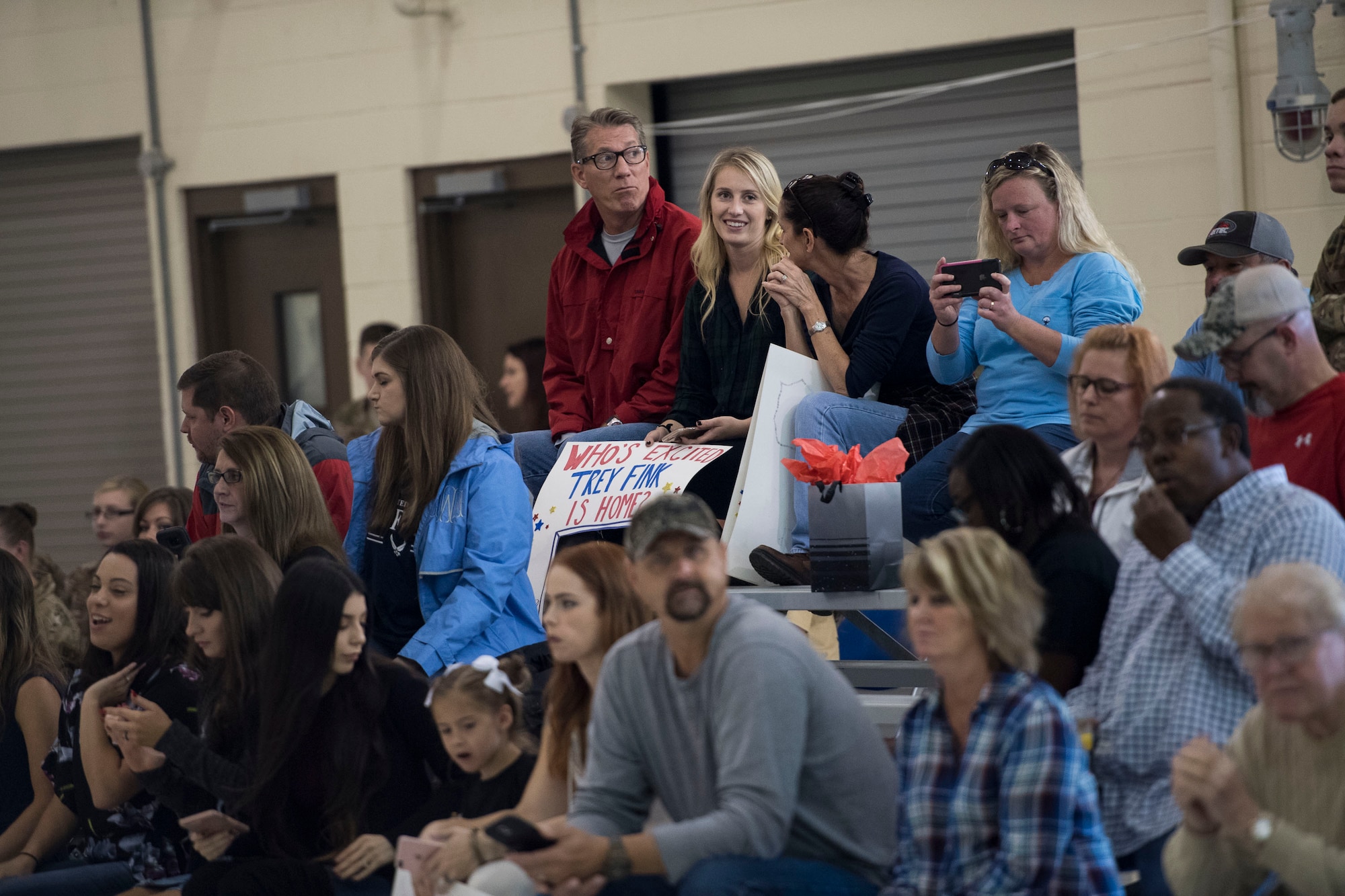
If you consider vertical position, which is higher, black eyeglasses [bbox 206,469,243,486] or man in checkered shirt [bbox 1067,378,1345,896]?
black eyeglasses [bbox 206,469,243,486]

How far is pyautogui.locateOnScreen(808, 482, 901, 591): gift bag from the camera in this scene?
3621 millimetres

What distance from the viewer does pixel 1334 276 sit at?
3867 millimetres

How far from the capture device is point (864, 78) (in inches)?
274

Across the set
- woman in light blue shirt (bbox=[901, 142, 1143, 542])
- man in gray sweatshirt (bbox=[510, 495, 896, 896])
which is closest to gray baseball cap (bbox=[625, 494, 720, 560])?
man in gray sweatshirt (bbox=[510, 495, 896, 896])

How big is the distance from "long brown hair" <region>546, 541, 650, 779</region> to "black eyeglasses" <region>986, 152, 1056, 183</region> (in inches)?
60.1

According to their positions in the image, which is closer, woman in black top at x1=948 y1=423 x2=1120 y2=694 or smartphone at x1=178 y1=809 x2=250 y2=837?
woman in black top at x1=948 y1=423 x2=1120 y2=694

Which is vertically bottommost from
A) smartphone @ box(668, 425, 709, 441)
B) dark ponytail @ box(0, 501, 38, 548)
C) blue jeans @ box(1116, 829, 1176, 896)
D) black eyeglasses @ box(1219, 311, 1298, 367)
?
blue jeans @ box(1116, 829, 1176, 896)

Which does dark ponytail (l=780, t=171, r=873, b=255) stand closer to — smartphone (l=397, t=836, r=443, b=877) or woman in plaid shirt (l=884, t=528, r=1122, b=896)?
woman in plaid shirt (l=884, t=528, r=1122, b=896)

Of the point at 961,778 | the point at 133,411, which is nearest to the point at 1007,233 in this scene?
the point at 961,778

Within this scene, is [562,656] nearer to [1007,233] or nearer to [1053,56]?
[1007,233]

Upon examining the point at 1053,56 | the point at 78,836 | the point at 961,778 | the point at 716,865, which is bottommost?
the point at 78,836

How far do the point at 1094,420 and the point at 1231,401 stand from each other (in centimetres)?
42

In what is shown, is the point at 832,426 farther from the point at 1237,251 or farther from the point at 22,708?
the point at 22,708

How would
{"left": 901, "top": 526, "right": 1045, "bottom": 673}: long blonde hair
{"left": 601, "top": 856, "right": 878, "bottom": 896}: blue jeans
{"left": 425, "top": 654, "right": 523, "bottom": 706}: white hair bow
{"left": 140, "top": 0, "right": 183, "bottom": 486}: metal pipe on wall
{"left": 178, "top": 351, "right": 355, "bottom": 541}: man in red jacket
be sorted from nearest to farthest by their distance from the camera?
{"left": 901, "top": 526, "right": 1045, "bottom": 673}: long blonde hair < {"left": 601, "top": 856, "right": 878, "bottom": 896}: blue jeans < {"left": 425, "top": 654, "right": 523, "bottom": 706}: white hair bow < {"left": 178, "top": 351, "right": 355, "bottom": 541}: man in red jacket < {"left": 140, "top": 0, "right": 183, "bottom": 486}: metal pipe on wall
